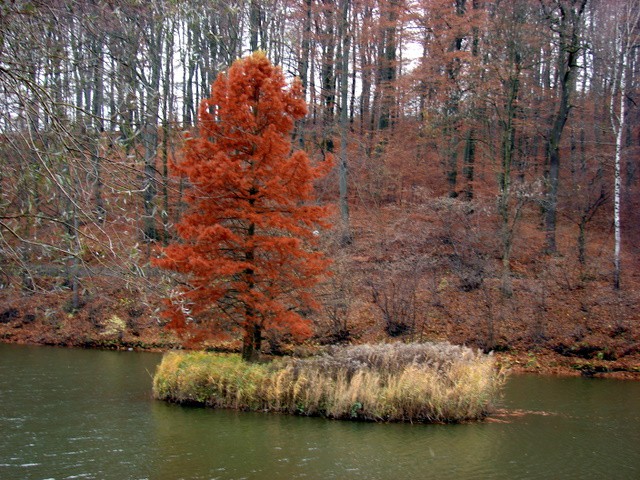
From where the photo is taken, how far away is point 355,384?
1298 cm

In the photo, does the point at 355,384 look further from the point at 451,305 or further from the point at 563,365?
the point at 451,305

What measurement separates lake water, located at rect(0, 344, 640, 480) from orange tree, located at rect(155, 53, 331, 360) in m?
2.93

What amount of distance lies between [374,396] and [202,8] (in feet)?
31.0

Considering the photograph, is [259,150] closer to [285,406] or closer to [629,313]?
Answer: [285,406]

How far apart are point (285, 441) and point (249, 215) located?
5925 mm

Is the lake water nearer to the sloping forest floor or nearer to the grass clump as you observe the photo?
the grass clump

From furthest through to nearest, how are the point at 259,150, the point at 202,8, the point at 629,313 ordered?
the point at 629,313 < the point at 259,150 < the point at 202,8

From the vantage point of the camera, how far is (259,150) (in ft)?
49.5

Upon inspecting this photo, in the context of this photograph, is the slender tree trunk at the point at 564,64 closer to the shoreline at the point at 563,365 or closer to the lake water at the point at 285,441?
the shoreline at the point at 563,365

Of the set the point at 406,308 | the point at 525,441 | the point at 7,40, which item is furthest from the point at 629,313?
the point at 7,40

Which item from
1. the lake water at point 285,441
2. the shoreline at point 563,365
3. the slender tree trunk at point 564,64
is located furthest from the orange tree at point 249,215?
the slender tree trunk at point 564,64

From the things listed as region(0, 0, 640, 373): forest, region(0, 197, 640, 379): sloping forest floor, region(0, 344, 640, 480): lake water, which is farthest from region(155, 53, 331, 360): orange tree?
region(0, 197, 640, 379): sloping forest floor

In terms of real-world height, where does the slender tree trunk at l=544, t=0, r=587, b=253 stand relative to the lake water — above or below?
above

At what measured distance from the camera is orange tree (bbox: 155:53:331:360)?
48.1 ft
